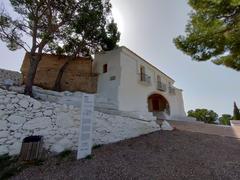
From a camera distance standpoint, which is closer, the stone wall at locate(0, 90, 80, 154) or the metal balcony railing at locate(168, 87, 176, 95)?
the stone wall at locate(0, 90, 80, 154)

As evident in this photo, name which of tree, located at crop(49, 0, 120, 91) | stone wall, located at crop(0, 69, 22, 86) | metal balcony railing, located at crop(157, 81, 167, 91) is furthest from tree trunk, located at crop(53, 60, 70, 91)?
metal balcony railing, located at crop(157, 81, 167, 91)

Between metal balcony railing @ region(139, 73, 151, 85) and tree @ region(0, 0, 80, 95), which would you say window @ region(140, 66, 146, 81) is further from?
tree @ region(0, 0, 80, 95)

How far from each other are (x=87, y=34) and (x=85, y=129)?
25.5ft

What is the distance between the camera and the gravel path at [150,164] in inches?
159

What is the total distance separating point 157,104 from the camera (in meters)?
19.7

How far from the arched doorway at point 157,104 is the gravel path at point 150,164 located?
1159 centimetres

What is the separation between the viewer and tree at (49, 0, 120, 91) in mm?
9758

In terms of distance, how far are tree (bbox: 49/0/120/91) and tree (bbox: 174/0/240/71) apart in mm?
4822

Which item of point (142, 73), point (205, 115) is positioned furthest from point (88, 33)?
point (205, 115)

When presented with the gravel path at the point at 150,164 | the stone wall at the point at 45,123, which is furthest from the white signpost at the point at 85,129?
the stone wall at the point at 45,123

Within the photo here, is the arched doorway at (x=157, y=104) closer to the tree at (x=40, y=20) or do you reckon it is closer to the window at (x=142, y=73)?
the window at (x=142, y=73)

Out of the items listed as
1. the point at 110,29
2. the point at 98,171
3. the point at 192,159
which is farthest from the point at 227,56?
the point at 98,171

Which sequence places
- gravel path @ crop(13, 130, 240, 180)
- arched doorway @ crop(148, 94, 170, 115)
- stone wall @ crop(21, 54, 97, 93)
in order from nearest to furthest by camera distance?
gravel path @ crop(13, 130, 240, 180), stone wall @ crop(21, 54, 97, 93), arched doorway @ crop(148, 94, 170, 115)

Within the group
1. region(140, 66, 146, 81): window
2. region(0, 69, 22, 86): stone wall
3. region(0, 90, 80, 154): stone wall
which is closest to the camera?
region(0, 90, 80, 154): stone wall
